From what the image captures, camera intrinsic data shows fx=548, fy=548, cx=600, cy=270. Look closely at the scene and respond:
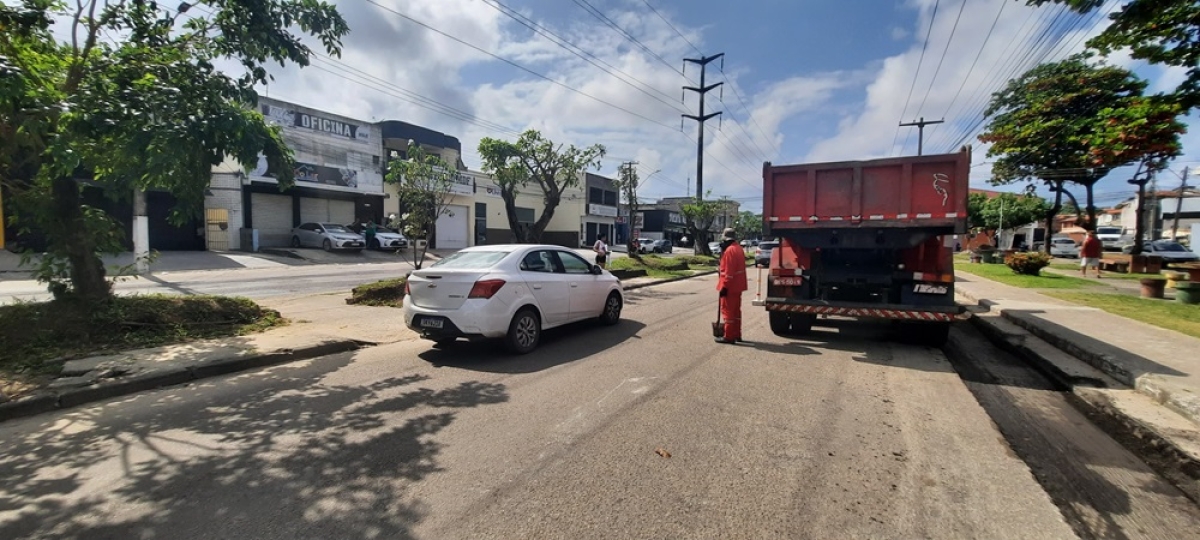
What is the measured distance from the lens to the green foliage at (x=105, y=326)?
592 cm

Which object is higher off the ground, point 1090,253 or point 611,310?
point 1090,253

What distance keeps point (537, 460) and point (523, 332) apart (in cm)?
341

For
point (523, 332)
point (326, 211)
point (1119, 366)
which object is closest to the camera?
point (1119, 366)

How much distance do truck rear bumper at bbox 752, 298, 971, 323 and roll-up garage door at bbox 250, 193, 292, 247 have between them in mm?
26840

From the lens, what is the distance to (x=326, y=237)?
26469 mm

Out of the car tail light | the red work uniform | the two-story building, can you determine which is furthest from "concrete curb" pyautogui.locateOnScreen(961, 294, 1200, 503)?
the two-story building

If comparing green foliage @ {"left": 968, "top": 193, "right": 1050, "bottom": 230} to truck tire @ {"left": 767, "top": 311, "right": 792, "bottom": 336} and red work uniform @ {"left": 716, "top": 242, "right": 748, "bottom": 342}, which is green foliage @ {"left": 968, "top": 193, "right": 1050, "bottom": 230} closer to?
truck tire @ {"left": 767, "top": 311, "right": 792, "bottom": 336}

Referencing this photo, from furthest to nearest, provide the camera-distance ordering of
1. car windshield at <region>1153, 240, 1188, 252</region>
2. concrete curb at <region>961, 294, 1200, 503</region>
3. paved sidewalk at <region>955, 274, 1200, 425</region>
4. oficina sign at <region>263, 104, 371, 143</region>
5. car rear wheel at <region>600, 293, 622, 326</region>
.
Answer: car windshield at <region>1153, 240, 1188, 252</region>, oficina sign at <region>263, 104, 371, 143</region>, car rear wheel at <region>600, 293, 622, 326</region>, paved sidewalk at <region>955, 274, 1200, 425</region>, concrete curb at <region>961, 294, 1200, 503</region>

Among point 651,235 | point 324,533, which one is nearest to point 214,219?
point 324,533

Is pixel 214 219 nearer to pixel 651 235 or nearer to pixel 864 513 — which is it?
pixel 864 513

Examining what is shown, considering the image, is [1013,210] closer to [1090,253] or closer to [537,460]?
[1090,253]

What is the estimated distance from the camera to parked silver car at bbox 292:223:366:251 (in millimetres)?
26500

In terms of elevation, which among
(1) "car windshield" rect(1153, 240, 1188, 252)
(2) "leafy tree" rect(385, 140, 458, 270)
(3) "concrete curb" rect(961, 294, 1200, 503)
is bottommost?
(3) "concrete curb" rect(961, 294, 1200, 503)

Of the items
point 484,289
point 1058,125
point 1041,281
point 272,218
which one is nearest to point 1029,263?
point 1041,281
